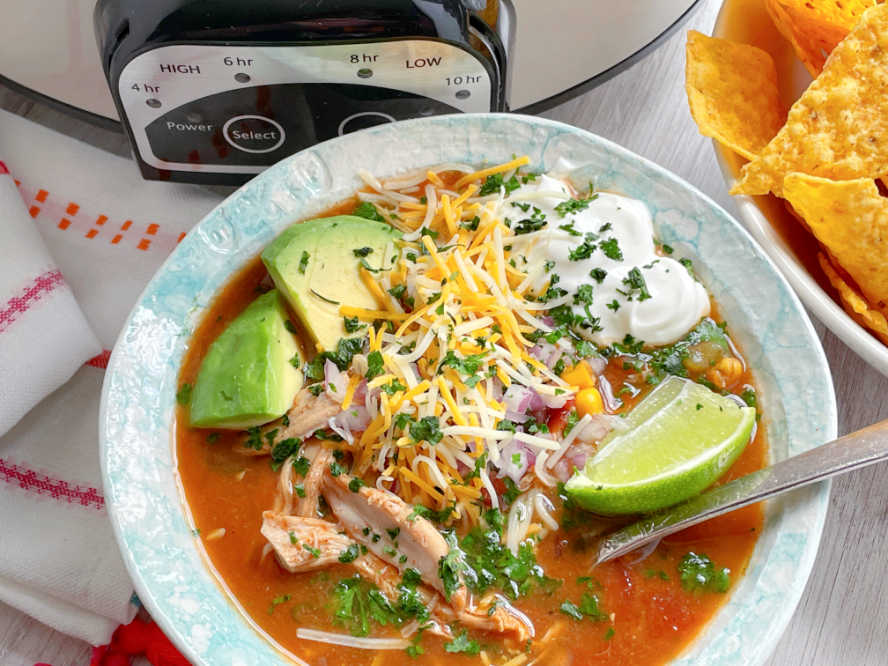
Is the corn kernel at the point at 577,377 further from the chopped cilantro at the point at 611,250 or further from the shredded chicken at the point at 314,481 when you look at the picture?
the shredded chicken at the point at 314,481

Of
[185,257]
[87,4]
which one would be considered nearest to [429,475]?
[185,257]

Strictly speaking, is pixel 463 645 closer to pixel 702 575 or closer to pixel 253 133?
pixel 702 575

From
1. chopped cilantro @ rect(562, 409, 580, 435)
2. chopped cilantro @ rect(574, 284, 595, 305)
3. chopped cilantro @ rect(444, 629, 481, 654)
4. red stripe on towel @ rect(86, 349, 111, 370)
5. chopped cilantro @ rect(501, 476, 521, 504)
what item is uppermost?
chopped cilantro @ rect(574, 284, 595, 305)

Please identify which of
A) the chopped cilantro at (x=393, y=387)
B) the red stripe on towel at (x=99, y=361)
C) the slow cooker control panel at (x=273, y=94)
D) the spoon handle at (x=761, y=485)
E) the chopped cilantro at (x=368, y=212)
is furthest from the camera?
the red stripe on towel at (x=99, y=361)

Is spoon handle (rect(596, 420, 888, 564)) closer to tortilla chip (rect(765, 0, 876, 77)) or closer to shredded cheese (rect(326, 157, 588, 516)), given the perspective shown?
shredded cheese (rect(326, 157, 588, 516))

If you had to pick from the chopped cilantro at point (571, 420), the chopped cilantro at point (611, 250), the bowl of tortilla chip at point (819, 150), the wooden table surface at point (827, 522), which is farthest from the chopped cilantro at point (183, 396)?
the bowl of tortilla chip at point (819, 150)

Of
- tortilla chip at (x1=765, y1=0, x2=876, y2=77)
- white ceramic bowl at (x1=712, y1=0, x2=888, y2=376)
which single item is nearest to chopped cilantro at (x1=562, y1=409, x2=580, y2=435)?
white ceramic bowl at (x1=712, y1=0, x2=888, y2=376)

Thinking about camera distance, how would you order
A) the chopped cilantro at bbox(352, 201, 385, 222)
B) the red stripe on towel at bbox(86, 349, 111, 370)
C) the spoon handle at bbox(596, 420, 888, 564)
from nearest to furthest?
1. the spoon handle at bbox(596, 420, 888, 564)
2. the chopped cilantro at bbox(352, 201, 385, 222)
3. the red stripe on towel at bbox(86, 349, 111, 370)
